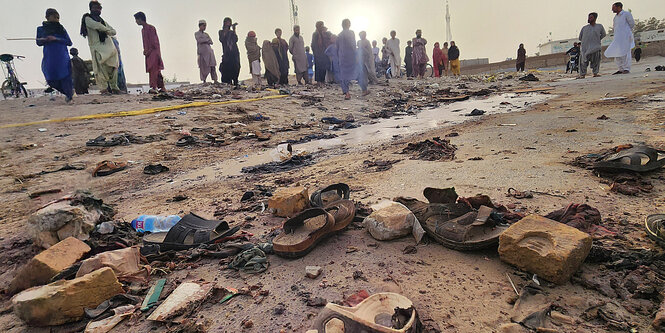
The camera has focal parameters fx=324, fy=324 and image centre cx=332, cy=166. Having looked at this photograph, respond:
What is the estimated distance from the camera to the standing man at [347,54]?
9594mm

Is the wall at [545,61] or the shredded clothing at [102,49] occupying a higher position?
the wall at [545,61]

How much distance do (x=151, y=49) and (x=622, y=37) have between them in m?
14.0

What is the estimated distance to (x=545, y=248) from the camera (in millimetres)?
1271

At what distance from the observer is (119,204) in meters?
2.95

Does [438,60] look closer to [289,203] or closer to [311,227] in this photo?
[289,203]

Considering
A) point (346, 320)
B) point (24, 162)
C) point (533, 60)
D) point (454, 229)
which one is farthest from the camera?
point (533, 60)

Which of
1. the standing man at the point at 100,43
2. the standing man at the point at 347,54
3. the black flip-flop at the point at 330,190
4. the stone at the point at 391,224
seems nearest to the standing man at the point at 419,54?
the standing man at the point at 347,54

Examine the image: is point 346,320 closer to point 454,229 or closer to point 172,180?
point 454,229

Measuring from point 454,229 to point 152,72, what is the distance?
10018 mm

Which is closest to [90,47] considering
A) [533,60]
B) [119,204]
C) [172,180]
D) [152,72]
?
[152,72]

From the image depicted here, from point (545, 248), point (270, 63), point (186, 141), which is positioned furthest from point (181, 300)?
point (270, 63)

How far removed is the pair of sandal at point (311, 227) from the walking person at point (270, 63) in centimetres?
1131

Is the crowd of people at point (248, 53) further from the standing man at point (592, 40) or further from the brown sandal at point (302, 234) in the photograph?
the brown sandal at point (302, 234)

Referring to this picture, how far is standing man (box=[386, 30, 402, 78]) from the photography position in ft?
53.7
